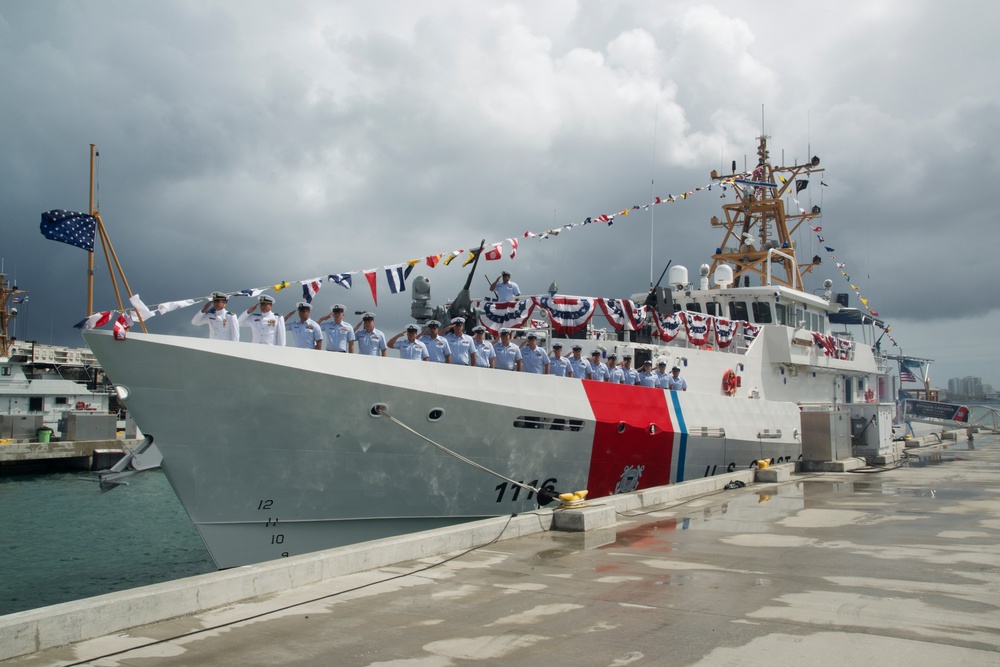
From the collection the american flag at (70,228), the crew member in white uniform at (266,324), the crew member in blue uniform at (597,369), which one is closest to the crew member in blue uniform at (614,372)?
the crew member in blue uniform at (597,369)

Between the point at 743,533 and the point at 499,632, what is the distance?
480 cm

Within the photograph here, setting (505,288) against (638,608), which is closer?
(638,608)

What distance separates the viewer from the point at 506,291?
1430cm

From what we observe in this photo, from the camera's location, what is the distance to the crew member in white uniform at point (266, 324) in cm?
919

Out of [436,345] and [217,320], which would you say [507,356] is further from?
[217,320]

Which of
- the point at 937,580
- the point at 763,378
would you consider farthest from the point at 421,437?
the point at 763,378

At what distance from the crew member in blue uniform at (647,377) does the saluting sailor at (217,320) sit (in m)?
7.22

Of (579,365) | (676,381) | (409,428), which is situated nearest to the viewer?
(409,428)

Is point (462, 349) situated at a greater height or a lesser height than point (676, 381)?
greater

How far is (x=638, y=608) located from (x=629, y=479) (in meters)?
7.43

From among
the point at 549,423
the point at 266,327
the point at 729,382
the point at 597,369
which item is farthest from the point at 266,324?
the point at 729,382

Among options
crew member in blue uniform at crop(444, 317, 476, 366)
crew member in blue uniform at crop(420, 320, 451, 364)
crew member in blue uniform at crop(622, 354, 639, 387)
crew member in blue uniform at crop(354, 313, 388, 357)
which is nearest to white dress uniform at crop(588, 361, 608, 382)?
crew member in blue uniform at crop(622, 354, 639, 387)

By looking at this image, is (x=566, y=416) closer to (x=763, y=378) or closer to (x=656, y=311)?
(x=656, y=311)

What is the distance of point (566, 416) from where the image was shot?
11.3 metres
